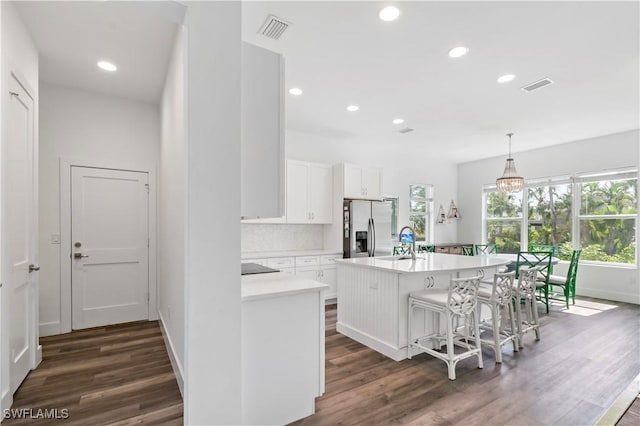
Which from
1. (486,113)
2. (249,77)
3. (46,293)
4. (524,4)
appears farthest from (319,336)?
(486,113)

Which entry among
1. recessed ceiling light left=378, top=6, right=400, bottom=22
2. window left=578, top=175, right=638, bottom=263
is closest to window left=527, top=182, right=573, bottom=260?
window left=578, top=175, right=638, bottom=263

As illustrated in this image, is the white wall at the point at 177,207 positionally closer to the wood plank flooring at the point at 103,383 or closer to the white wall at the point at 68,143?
the wood plank flooring at the point at 103,383

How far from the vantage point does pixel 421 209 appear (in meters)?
7.21

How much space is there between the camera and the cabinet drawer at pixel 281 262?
14.8 ft

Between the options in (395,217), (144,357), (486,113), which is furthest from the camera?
(395,217)

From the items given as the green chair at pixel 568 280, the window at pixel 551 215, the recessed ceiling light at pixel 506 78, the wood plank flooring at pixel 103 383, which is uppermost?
the recessed ceiling light at pixel 506 78

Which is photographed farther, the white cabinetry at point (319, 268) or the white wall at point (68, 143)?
the white cabinetry at point (319, 268)

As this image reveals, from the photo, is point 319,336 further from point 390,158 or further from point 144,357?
point 390,158

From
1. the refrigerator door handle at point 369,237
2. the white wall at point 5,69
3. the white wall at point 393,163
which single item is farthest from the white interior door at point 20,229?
the refrigerator door handle at point 369,237

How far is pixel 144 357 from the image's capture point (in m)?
2.99

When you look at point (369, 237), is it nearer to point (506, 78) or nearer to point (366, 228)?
point (366, 228)

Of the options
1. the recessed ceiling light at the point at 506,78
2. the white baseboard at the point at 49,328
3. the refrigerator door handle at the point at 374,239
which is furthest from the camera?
the refrigerator door handle at the point at 374,239

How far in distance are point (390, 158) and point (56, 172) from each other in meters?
5.51

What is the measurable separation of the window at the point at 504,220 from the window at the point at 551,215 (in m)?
0.23
